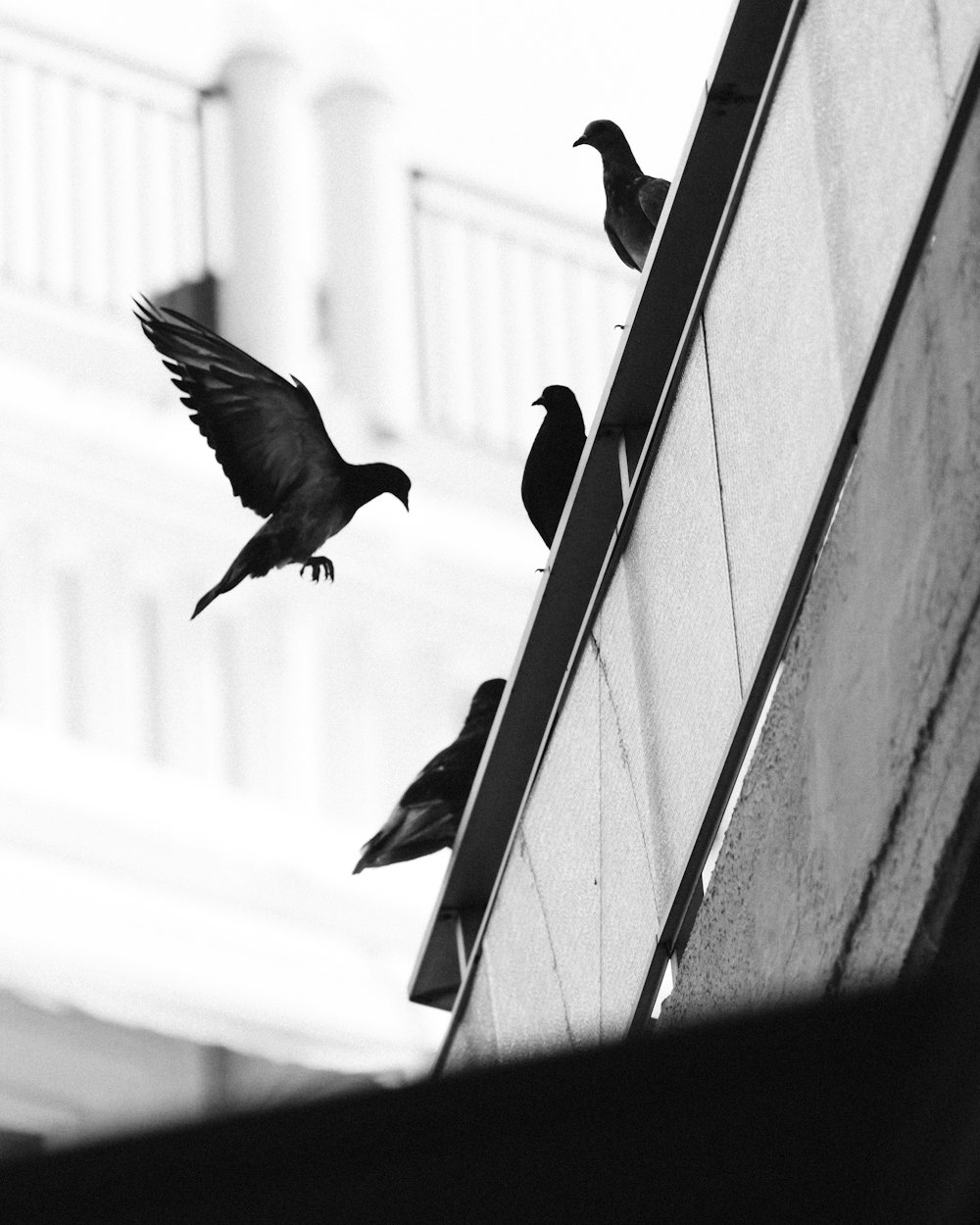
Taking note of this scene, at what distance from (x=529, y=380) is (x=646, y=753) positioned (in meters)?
16.4

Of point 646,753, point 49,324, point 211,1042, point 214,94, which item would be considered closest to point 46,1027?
point 211,1042

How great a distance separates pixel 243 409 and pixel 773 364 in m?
2.43

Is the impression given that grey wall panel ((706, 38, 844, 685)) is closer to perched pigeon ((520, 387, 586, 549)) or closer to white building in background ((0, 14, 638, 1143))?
perched pigeon ((520, 387, 586, 549))

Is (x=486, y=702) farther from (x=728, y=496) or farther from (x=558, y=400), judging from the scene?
(x=728, y=496)

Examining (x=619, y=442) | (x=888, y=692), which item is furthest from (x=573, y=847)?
(x=888, y=692)

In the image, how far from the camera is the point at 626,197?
26.8 ft

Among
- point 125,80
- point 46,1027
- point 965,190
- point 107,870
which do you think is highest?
point 125,80

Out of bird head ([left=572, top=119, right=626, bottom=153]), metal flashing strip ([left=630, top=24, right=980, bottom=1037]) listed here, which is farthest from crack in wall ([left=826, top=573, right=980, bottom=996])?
bird head ([left=572, top=119, right=626, bottom=153])

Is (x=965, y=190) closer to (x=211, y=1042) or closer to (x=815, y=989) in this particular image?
(x=815, y=989)

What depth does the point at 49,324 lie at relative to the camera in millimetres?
20859

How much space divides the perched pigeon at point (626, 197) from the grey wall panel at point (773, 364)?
2.67 meters

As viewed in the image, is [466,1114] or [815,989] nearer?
[466,1114]

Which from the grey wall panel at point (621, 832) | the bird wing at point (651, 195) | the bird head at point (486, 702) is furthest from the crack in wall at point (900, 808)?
the bird head at point (486, 702)

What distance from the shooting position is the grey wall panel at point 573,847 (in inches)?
242
